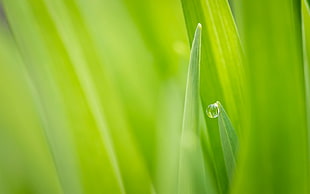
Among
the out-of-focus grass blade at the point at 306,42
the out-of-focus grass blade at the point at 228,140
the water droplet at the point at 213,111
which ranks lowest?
the out-of-focus grass blade at the point at 228,140

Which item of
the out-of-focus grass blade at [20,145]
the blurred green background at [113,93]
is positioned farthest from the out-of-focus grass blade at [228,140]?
the out-of-focus grass blade at [20,145]

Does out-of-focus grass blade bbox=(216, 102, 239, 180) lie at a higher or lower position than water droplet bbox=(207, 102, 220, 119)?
lower

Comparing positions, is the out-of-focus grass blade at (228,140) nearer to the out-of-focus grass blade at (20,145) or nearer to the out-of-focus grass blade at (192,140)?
the out-of-focus grass blade at (192,140)

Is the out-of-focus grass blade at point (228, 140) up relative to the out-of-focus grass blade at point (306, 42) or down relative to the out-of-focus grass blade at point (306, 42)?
down

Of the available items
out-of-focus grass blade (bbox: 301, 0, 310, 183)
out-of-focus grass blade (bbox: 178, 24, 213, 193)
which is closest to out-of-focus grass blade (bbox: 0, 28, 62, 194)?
out-of-focus grass blade (bbox: 178, 24, 213, 193)

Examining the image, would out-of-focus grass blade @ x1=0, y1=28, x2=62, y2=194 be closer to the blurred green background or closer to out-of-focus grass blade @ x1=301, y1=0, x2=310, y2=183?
the blurred green background

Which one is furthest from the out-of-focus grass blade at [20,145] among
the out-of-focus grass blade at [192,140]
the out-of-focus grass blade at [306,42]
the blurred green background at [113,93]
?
the out-of-focus grass blade at [306,42]

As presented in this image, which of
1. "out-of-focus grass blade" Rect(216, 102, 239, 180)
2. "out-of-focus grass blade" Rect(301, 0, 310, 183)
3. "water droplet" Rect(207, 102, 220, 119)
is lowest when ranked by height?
"out-of-focus grass blade" Rect(216, 102, 239, 180)
